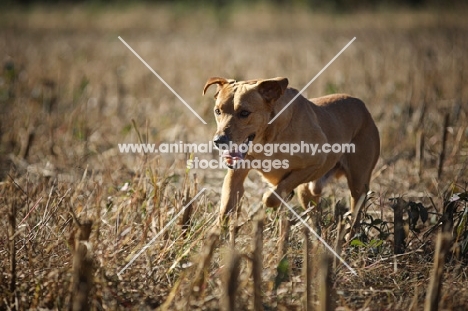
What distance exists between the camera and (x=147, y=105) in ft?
37.7

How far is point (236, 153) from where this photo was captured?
5.66 meters

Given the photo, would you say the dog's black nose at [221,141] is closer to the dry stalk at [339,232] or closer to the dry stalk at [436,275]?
the dry stalk at [339,232]

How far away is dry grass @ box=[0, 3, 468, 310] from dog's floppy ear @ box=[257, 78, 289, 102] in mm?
1061

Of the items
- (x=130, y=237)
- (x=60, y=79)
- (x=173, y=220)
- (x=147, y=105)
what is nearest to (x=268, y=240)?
(x=173, y=220)

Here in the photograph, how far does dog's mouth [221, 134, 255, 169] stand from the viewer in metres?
5.64

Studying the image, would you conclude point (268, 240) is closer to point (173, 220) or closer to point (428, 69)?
point (173, 220)

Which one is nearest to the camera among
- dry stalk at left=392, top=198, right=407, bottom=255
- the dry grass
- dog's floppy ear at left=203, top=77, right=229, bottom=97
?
the dry grass

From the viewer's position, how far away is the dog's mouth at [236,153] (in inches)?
222

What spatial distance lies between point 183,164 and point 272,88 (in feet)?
7.92

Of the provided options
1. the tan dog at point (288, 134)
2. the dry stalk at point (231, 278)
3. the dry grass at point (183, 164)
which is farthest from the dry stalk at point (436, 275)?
the tan dog at point (288, 134)

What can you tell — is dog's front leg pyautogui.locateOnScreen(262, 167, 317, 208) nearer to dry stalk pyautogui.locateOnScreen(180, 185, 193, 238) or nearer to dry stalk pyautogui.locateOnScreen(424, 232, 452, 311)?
dry stalk pyautogui.locateOnScreen(180, 185, 193, 238)

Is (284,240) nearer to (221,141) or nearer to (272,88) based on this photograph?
(221,141)

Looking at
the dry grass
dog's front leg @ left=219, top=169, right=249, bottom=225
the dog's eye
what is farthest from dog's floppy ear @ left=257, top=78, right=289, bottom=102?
the dry grass

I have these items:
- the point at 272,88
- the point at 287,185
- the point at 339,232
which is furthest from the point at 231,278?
the point at 272,88
